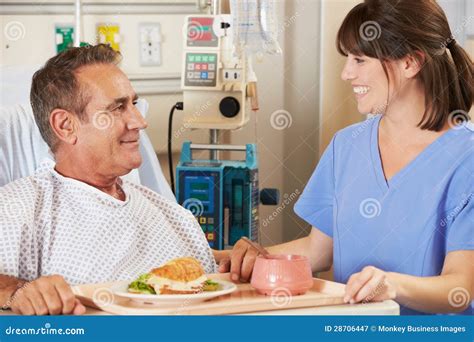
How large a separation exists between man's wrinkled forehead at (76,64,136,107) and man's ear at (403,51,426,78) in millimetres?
419

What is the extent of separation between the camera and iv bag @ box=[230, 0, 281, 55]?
2.11 meters

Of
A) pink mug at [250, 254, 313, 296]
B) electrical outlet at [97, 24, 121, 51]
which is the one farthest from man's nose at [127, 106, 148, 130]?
electrical outlet at [97, 24, 121, 51]

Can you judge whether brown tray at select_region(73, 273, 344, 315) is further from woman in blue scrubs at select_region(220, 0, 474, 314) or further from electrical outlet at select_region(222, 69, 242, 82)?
electrical outlet at select_region(222, 69, 242, 82)

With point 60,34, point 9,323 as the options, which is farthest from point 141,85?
point 9,323

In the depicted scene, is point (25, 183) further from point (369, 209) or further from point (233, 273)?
point (369, 209)

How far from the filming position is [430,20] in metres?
1.23

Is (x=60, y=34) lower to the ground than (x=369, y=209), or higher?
higher

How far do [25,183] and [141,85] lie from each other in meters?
1.20

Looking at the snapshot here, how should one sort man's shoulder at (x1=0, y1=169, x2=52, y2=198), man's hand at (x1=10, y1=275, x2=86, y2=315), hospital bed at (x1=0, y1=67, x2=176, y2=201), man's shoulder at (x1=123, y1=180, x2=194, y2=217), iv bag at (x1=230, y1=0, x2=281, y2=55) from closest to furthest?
man's hand at (x1=10, y1=275, x2=86, y2=315) < man's shoulder at (x1=0, y1=169, x2=52, y2=198) < man's shoulder at (x1=123, y1=180, x2=194, y2=217) < hospital bed at (x1=0, y1=67, x2=176, y2=201) < iv bag at (x1=230, y1=0, x2=281, y2=55)

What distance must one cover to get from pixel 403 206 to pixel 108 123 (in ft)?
1.53

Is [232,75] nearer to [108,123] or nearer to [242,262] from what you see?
[108,123]

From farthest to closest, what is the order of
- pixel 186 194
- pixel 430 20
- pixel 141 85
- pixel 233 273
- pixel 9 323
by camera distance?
1. pixel 141 85
2. pixel 186 194
3. pixel 430 20
4. pixel 233 273
5. pixel 9 323

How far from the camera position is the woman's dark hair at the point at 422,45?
3.97 ft

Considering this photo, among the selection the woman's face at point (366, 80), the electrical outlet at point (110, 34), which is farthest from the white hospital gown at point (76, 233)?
the electrical outlet at point (110, 34)
